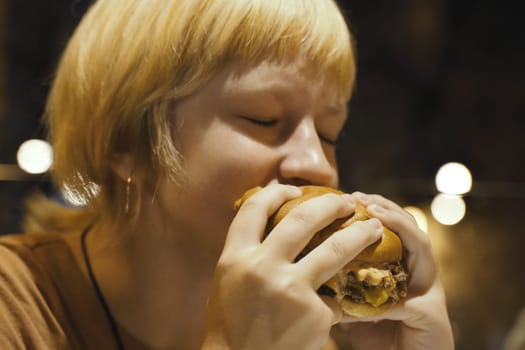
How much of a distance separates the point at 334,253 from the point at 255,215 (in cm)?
12

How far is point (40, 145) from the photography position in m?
1.68

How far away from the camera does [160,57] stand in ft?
3.14

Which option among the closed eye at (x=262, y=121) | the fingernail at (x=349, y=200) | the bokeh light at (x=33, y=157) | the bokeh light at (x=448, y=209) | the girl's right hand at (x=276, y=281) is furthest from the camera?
the bokeh light at (x=448, y=209)

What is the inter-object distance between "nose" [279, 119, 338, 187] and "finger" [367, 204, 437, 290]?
98mm

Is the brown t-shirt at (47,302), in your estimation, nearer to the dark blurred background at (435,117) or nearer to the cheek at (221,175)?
the cheek at (221,175)

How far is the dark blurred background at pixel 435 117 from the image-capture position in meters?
1.78

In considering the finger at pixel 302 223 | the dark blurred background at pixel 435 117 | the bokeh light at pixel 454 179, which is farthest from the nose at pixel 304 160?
the bokeh light at pixel 454 179

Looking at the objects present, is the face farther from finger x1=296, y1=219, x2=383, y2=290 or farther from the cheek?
finger x1=296, y1=219, x2=383, y2=290

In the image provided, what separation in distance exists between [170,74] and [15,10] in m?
1.11

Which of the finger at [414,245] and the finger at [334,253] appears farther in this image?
Answer: the finger at [414,245]

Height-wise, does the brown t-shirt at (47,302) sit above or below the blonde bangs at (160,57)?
below

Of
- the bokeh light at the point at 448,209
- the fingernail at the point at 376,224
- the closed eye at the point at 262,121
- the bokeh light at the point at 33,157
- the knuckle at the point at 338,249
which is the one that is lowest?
the bokeh light at the point at 448,209

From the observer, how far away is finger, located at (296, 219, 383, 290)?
2.45 ft

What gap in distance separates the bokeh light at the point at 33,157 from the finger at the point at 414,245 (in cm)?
113
